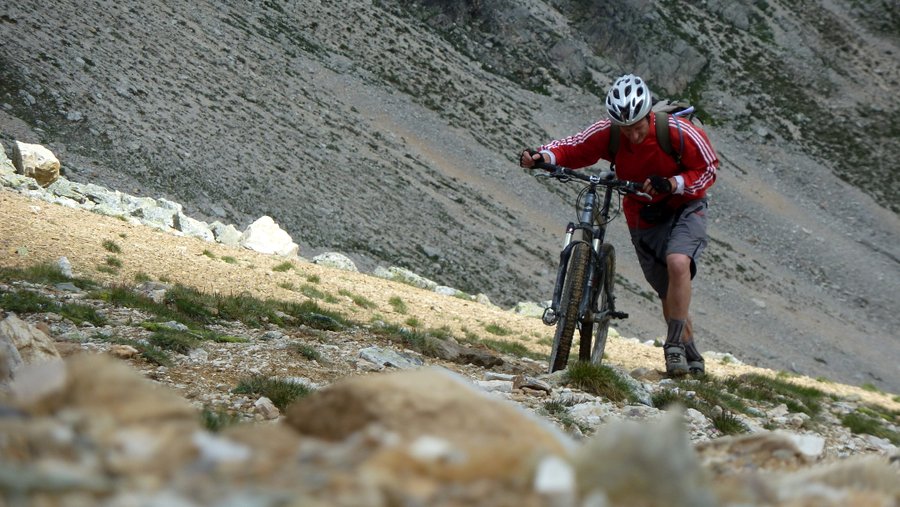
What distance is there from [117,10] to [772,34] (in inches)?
2383

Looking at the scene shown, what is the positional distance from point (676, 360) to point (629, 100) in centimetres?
331

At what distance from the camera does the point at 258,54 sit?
52656 millimetres

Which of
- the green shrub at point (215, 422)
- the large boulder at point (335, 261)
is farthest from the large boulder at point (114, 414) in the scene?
the large boulder at point (335, 261)

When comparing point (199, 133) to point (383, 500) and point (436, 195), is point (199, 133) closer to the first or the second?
point (436, 195)

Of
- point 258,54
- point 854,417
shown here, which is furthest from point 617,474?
Result: point 258,54

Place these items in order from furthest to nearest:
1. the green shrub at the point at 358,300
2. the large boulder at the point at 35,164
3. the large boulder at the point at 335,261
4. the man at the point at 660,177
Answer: the large boulder at the point at 335,261 < the large boulder at the point at 35,164 < the green shrub at the point at 358,300 < the man at the point at 660,177

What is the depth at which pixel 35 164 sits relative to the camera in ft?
78.5

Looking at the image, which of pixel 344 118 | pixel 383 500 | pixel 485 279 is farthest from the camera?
pixel 344 118

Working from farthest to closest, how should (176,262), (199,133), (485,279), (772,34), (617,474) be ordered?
(772,34) → (199,133) → (485,279) → (176,262) → (617,474)

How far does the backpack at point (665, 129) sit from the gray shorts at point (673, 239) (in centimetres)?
69

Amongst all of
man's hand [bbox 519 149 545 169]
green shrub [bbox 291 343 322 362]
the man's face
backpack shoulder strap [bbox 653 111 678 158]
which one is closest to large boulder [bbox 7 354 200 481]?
green shrub [bbox 291 343 322 362]

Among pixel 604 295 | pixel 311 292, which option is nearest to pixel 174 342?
pixel 604 295

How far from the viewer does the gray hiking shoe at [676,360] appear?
10047mm

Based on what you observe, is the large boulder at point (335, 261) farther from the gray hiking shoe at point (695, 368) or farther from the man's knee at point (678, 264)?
the man's knee at point (678, 264)
